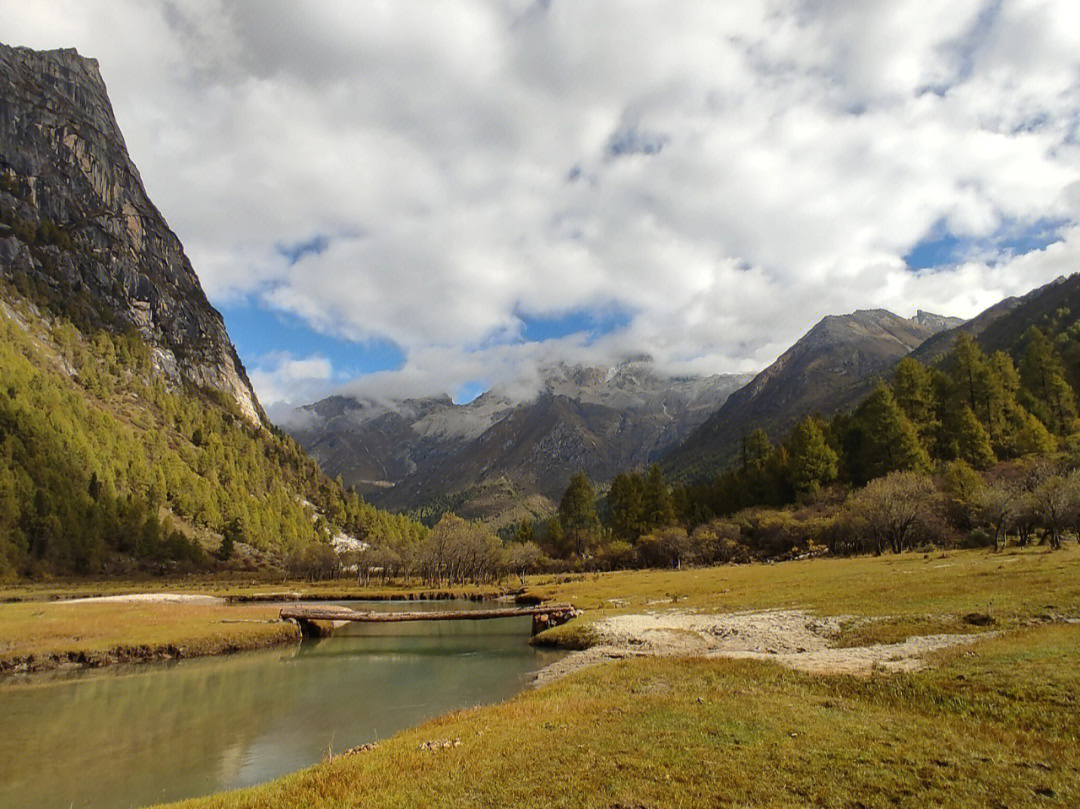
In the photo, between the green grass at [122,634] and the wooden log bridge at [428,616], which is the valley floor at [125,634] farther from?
the wooden log bridge at [428,616]

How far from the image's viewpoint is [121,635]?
5222cm

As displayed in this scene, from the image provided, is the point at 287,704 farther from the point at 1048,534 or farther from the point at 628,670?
the point at 1048,534

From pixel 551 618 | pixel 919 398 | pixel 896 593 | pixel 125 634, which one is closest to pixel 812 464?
pixel 919 398

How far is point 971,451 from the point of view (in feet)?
326

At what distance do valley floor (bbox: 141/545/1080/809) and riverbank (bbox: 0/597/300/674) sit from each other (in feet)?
131

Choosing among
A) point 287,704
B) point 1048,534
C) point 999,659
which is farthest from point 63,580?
point 1048,534

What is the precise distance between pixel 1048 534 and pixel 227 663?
9019cm

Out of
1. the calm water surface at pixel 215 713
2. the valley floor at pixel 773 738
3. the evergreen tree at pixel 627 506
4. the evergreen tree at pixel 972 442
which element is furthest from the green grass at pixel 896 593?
the evergreen tree at pixel 627 506

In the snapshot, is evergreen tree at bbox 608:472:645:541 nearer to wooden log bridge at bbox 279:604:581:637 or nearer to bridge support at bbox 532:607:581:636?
wooden log bridge at bbox 279:604:581:637

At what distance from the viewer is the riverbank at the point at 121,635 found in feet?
151

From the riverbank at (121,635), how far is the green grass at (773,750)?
135 feet

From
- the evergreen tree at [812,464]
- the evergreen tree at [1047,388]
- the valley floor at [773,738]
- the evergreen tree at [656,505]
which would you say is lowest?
the valley floor at [773,738]

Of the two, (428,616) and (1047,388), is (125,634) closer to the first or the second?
(428,616)

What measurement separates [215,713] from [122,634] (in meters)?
28.8
